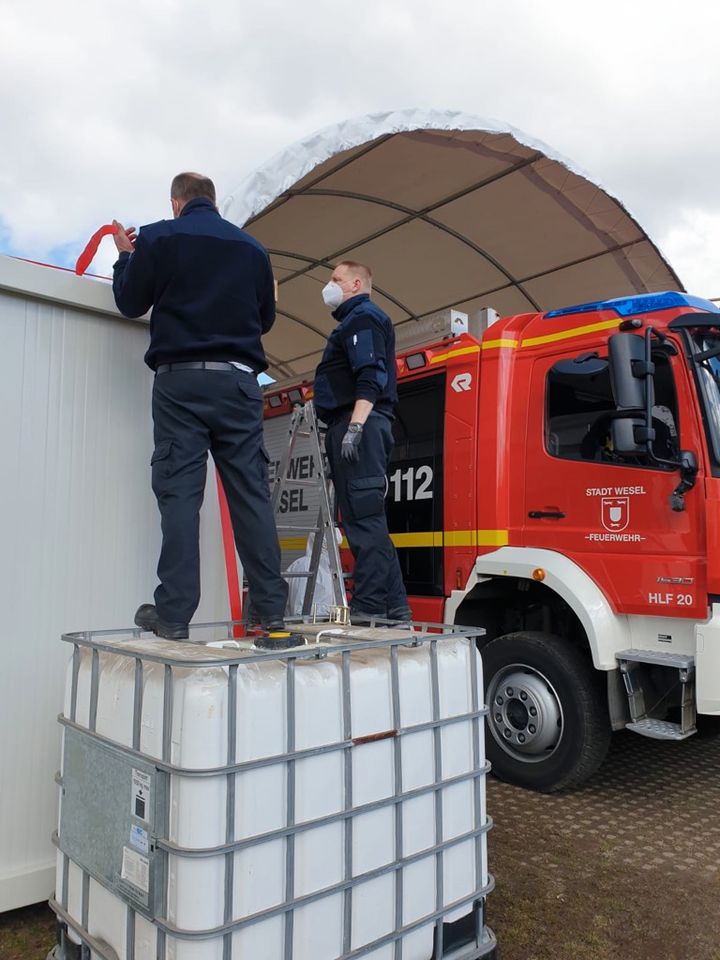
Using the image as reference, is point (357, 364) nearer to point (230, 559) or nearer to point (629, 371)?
point (230, 559)

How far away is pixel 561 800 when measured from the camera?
379 centimetres

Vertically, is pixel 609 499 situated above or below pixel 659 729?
above

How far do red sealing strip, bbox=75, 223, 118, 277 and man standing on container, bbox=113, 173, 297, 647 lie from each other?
22 centimetres

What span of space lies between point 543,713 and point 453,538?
1139 mm

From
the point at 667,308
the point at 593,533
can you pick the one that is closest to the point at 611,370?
the point at 667,308

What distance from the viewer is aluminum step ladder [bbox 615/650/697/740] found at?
3477 mm

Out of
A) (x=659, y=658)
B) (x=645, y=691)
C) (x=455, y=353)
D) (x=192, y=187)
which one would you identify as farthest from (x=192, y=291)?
(x=645, y=691)

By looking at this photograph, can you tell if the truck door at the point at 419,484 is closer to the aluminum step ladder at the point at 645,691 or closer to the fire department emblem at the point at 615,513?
the fire department emblem at the point at 615,513

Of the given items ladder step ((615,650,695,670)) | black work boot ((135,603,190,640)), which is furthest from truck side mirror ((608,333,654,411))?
black work boot ((135,603,190,640))

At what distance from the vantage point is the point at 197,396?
249cm

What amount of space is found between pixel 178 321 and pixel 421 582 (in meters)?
2.69

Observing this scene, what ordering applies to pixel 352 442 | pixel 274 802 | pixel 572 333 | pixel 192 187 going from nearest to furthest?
1. pixel 274 802
2. pixel 192 187
3. pixel 352 442
4. pixel 572 333

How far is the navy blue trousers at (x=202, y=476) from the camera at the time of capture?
2.43 metres

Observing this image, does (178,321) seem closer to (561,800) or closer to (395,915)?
(395,915)
